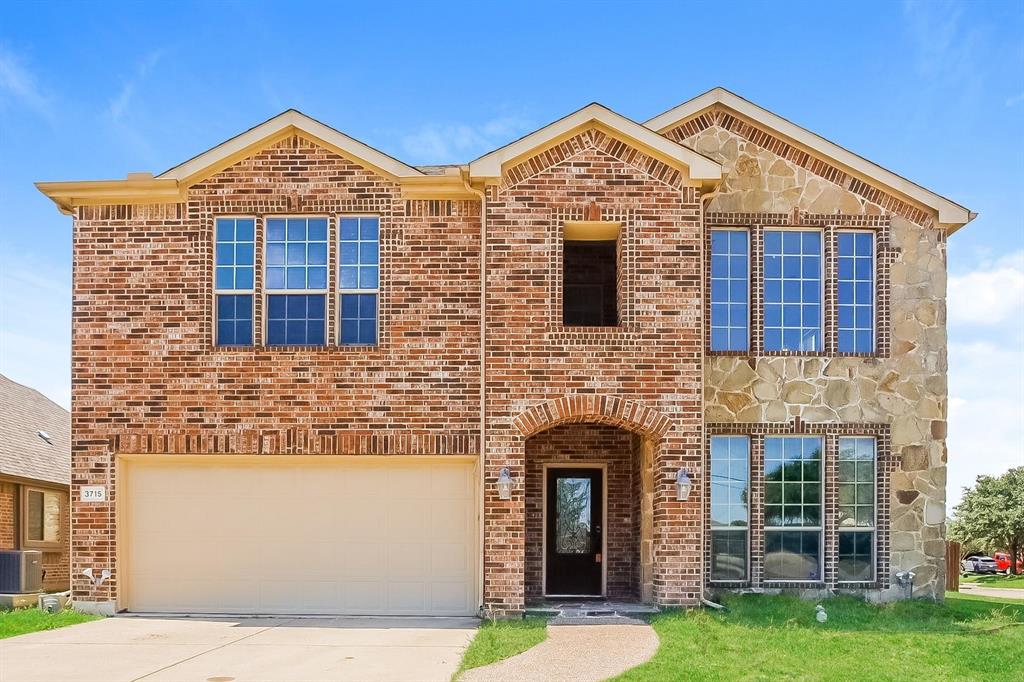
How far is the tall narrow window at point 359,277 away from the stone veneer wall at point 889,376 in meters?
5.13

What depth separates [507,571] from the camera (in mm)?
12203

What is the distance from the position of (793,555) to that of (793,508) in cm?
71

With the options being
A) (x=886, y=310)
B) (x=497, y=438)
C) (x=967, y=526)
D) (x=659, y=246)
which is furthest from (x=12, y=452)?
(x=967, y=526)

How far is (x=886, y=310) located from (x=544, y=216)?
18.7ft

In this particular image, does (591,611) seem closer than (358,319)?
Yes

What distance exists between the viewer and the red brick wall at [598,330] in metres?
12.3

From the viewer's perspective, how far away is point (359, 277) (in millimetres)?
13258

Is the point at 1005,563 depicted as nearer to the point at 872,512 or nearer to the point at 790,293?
the point at 872,512

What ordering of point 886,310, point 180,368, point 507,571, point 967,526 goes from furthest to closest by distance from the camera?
point 967,526 → point 886,310 → point 180,368 → point 507,571

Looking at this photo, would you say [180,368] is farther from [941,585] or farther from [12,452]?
[941,585]

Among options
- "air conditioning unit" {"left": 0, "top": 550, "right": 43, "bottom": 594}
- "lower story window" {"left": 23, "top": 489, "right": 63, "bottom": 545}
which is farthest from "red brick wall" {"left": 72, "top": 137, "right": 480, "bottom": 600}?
"lower story window" {"left": 23, "top": 489, "right": 63, "bottom": 545}

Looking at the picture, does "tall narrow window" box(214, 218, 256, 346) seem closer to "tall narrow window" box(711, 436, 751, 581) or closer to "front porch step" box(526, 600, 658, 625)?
"front porch step" box(526, 600, 658, 625)

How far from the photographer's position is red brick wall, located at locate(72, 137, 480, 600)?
12984mm

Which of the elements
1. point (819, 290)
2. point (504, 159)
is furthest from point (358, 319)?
point (819, 290)
